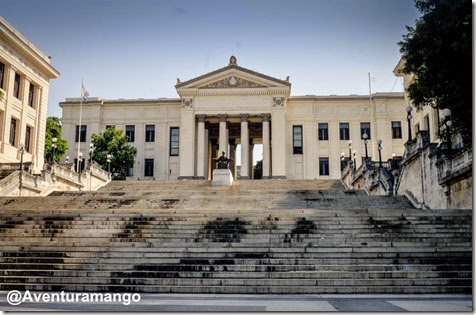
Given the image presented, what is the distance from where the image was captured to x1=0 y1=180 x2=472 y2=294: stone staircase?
29.9 feet

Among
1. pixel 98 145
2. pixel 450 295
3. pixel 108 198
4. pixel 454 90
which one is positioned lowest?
pixel 450 295

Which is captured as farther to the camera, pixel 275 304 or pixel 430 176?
pixel 430 176

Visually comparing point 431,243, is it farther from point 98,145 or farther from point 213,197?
point 98,145

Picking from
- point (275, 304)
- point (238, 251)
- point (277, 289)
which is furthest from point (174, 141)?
point (275, 304)

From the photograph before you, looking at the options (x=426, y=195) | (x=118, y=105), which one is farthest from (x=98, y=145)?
(x=426, y=195)

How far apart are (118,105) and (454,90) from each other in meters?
42.7

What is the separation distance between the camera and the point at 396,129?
4819 cm

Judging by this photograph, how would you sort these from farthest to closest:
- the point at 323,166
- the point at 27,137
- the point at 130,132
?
the point at 130,132 → the point at 323,166 → the point at 27,137

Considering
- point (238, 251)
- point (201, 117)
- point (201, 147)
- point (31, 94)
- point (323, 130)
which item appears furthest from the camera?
point (323, 130)

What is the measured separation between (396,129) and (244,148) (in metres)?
15.3

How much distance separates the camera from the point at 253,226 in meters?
12.2

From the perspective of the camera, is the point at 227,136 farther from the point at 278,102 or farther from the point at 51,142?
the point at 51,142

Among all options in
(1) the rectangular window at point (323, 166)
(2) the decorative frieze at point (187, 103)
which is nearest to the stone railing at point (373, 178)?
(1) the rectangular window at point (323, 166)

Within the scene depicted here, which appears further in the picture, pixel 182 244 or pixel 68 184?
pixel 68 184
